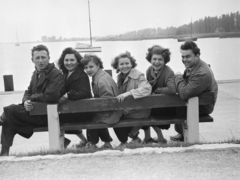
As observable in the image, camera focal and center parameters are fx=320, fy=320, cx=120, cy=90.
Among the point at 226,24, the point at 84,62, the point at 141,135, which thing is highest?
the point at 226,24

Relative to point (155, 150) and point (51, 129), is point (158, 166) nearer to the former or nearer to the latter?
point (155, 150)

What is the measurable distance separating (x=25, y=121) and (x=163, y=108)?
1.74 m

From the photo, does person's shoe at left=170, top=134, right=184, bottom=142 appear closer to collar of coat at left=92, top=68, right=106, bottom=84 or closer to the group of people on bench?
the group of people on bench

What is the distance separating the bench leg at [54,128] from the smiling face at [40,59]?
569mm

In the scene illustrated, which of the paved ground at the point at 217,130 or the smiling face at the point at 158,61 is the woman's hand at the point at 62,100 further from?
the smiling face at the point at 158,61

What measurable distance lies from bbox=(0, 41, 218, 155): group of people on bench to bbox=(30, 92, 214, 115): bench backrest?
63 millimetres

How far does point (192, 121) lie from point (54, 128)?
1.64 meters

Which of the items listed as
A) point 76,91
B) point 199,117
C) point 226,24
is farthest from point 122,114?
point 226,24

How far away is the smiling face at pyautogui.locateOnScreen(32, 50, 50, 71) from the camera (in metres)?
3.97

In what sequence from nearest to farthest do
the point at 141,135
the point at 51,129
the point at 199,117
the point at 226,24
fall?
the point at 51,129 < the point at 199,117 < the point at 141,135 < the point at 226,24

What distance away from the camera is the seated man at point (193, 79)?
3695 mm

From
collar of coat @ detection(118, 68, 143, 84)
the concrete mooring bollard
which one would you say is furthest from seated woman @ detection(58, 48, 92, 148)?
the concrete mooring bollard

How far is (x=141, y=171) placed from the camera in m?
3.06

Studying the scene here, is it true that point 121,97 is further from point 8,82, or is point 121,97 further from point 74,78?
point 8,82
